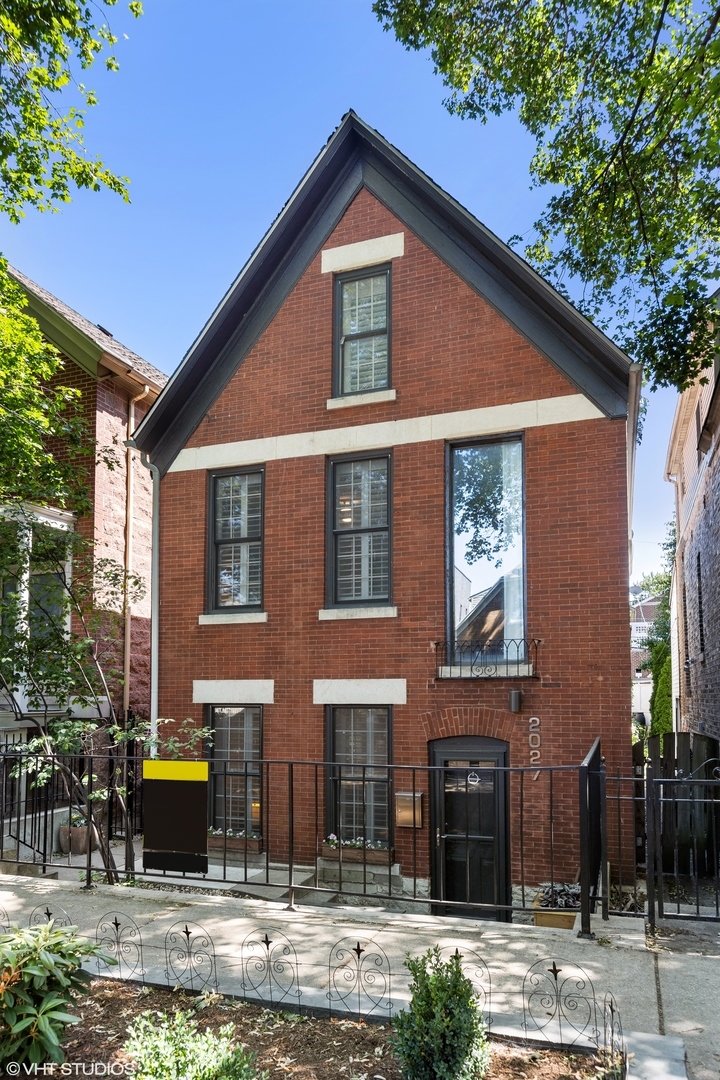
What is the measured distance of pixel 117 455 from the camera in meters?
14.4

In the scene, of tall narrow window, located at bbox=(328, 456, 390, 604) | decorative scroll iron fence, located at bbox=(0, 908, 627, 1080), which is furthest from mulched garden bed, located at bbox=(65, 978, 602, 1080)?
tall narrow window, located at bbox=(328, 456, 390, 604)

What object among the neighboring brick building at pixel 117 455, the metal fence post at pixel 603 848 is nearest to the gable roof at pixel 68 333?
the neighboring brick building at pixel 117 455

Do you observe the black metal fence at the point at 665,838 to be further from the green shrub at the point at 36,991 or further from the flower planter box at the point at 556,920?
the green shrub at the point at 36,991

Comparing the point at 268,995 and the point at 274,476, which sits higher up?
the point at 274,476

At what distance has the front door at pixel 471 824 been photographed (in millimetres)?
9117

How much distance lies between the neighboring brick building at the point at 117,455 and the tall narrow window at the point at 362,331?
470 cm

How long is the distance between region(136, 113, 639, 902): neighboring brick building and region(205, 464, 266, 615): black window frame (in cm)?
3

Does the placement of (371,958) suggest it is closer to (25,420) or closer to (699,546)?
(25,420)

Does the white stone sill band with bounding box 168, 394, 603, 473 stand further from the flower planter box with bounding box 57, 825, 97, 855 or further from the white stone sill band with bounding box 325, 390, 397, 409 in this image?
the flower planter box with bounding box 57, 825, 97, 855

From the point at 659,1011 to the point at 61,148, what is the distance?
1157cm

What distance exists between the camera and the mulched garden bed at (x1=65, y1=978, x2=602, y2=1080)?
13.0 ft

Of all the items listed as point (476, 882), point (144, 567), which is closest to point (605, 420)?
point (476, 882)

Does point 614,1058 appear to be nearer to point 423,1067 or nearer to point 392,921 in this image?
point 423,1067

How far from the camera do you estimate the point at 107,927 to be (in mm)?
6480
